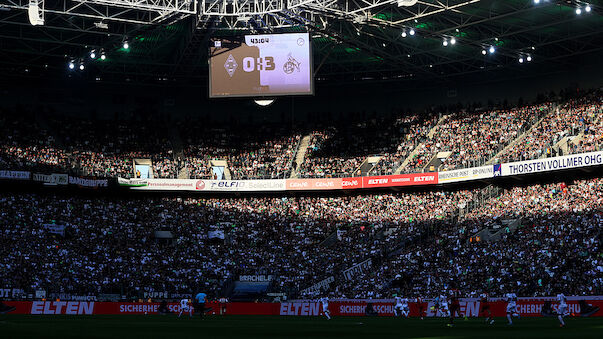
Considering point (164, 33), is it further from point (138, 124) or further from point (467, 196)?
point (467, 196)

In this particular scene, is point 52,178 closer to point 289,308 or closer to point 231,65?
point 231,65

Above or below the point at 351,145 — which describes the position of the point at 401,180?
below

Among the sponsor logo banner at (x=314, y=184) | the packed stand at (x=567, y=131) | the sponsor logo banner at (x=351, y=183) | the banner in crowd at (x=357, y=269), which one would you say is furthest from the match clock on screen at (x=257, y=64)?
the packed stand at (x=567, y=131)

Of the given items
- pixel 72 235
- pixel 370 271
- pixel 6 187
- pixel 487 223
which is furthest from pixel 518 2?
pixel 6 187

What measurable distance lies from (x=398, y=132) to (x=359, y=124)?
4711 mm

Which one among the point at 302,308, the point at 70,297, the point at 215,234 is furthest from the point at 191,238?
the point at 302,308

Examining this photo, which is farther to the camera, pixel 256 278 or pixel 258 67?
pixel 256 278

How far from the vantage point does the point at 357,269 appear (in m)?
63.2

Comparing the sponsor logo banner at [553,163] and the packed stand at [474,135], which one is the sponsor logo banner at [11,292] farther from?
the sponsor logo banner at [553,163]

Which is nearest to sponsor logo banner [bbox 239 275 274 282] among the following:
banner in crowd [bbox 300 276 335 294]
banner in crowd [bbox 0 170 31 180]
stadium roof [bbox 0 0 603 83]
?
banner in crowd [bbox 300 276 335 294]

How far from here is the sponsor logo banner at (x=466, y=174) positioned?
63.6 metres

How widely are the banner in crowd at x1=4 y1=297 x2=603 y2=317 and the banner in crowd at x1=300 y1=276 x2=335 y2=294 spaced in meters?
7.40

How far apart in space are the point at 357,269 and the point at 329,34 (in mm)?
18742

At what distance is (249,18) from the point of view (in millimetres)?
56469
